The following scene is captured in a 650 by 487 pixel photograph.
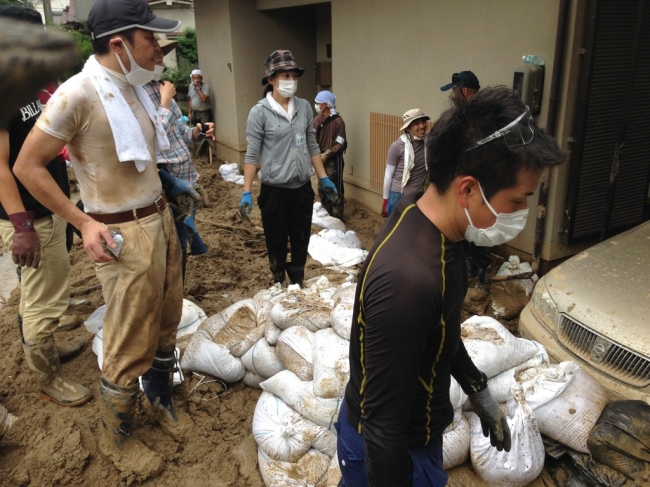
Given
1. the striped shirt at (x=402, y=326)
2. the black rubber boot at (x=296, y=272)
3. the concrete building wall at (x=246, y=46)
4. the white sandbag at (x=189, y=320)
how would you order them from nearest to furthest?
the striped shirt at (x=402, y=326) < the white sandbag at (x=189, y=320) < the black rubber boot at (x=296, y=272) < the concrete building wall at (x=246, y=46)

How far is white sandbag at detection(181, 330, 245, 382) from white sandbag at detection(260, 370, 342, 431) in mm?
422

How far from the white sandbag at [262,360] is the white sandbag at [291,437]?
445mm

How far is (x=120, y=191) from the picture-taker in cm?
251

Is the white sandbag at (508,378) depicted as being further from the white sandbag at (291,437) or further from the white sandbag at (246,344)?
the white sandbag at (246,344)

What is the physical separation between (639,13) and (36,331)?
4.93 meters

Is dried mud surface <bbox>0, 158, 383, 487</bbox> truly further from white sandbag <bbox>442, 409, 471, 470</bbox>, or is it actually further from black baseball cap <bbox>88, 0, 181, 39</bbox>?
black baseball cap <bbox>88, 0, 181, 39</bbox>

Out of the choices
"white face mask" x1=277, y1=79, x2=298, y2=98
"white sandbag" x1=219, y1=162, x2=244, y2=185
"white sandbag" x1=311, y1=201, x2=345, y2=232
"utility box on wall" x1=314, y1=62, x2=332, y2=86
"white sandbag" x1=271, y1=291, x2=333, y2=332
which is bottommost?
"white sandbag" x1=219, y1=162, x2=244, y2=185

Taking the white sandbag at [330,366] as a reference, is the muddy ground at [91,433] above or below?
below

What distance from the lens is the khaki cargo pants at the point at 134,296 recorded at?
2.54m

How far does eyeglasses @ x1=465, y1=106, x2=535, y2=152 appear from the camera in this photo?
1322 millimetres

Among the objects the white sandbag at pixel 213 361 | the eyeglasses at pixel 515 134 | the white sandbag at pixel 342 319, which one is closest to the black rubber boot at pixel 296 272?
the white sandbag at pixel 213 361

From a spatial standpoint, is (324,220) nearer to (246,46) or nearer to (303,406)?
(303,406)

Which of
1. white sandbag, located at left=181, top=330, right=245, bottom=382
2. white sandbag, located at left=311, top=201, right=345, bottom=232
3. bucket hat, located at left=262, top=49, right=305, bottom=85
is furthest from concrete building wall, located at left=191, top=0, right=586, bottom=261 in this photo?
white sandbag, located at left=181, top=330, right=245, bottom=382

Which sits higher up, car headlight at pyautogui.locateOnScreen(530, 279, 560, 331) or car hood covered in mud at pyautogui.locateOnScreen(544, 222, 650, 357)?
car hood covered in mud at pyautogui.locateOnScreen(544, 222, 650, 357)
